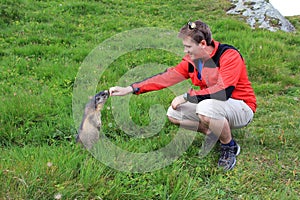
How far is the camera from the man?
3578 millimetres

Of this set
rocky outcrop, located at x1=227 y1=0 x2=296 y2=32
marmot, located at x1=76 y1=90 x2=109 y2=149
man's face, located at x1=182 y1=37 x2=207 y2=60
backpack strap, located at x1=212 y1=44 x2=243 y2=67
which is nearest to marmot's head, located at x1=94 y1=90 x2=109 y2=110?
marmot, located at x1=76 y1=90 x2=109 y2=149

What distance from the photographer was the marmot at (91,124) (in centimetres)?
367

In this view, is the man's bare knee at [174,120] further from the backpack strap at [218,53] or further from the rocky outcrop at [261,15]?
the rocky outcrop at [261,15]

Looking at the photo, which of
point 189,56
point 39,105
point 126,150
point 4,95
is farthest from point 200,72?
point 4,95

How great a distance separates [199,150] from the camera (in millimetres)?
3982

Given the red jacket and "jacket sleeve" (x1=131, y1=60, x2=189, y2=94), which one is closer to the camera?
the red jacket

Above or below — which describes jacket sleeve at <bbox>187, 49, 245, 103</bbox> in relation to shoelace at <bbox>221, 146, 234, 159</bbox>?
above

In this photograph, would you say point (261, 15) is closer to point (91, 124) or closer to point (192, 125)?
point (192, 125)

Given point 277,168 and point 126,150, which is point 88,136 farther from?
point 277,168

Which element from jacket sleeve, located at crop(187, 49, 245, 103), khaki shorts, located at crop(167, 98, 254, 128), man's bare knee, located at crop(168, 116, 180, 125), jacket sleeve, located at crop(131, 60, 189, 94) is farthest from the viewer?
man's bare knee, located at crop(168, 116, 180, 125)

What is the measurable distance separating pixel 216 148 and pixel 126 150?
117cm

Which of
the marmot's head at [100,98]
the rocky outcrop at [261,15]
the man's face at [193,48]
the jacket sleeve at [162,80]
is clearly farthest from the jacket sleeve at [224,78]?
the rocky outcrop at [261,15]

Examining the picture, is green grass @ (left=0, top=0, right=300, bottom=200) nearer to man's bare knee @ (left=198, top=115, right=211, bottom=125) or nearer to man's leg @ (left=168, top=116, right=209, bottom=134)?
man's leg @ (left=168, top=116, right=209, bottom=134)

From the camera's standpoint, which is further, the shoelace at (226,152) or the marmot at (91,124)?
the shoelace at (226,152)
